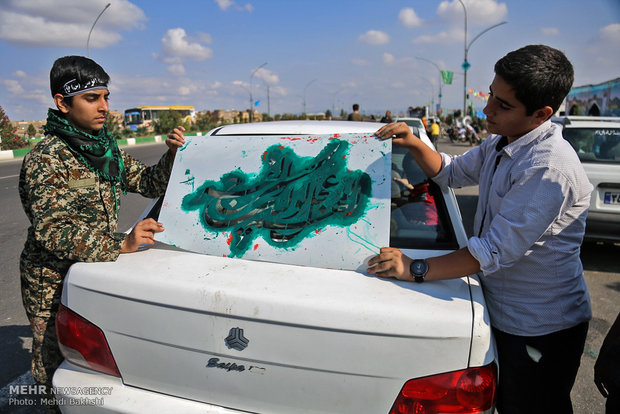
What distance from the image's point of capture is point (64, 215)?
190 cm

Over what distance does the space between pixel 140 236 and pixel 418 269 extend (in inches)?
47.6

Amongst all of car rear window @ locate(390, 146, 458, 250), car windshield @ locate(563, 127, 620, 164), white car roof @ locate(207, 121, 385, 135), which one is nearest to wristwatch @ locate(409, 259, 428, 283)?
car rear window @ locate(390, 146, 458, 250)

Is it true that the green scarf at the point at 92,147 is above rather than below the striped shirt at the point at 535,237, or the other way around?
above

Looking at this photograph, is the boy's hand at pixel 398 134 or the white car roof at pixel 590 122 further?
the white car roof at pixel 590 122

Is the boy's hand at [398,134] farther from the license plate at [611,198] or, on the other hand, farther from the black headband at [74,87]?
the license plate at [611,198]

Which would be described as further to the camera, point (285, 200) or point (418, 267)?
point (285, 200)

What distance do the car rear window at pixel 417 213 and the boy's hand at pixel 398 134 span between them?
284 millimetres

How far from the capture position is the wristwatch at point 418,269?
1.58 metres

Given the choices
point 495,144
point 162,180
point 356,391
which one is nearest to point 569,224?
point 495,144

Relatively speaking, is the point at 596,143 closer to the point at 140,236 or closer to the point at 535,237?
the point at 535,237

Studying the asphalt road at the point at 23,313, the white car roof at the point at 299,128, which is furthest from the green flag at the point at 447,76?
the white car roof at the point at 299,128

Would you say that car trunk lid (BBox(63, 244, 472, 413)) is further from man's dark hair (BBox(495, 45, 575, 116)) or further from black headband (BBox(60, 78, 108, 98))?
black headband (BBox(60, 78, 108, 98))

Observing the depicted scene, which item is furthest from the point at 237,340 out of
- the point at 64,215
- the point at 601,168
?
the point at 601,168

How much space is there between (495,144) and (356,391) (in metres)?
1.25
